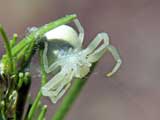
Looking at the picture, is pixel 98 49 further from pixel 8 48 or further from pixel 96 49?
pixel 8 48

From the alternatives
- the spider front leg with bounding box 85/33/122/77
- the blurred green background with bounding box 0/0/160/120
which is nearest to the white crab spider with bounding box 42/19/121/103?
the spider front leg with bounding box 85/33/122/77

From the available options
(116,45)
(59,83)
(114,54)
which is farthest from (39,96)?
(116,45)

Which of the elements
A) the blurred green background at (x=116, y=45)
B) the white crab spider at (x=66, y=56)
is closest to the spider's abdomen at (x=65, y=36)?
the white crab spider at (x=66, y=56)

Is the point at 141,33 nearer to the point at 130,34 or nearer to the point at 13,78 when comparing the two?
the point at 130,34

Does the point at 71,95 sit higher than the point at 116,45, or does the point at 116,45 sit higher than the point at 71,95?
the point at 71,95

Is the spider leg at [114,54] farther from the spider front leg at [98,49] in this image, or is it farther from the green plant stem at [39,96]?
the green plant stem at [39,96]

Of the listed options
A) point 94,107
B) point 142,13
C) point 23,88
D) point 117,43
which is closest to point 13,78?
point 23,88
